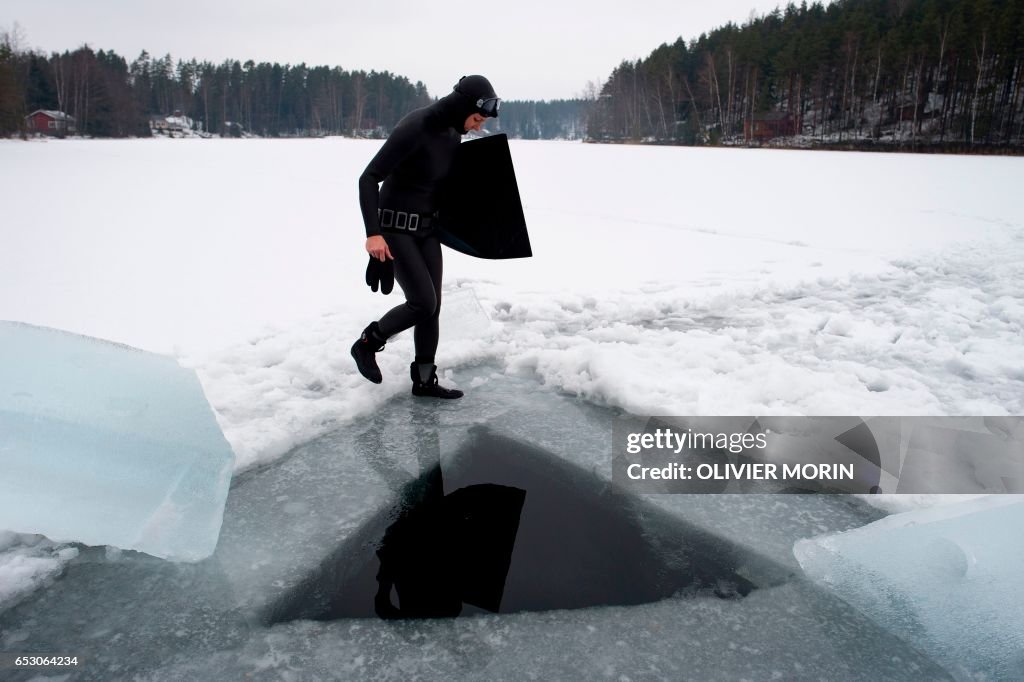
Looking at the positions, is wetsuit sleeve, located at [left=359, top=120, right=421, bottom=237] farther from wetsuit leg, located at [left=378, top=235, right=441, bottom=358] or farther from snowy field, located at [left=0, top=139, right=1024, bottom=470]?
snowy field, located at [left=0, top=139, right=1024, bottom=470]

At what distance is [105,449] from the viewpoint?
238 cm

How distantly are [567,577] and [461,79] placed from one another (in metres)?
2.57

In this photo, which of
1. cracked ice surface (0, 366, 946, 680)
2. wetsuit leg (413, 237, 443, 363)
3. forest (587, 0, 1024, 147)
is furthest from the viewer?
forest (587, 0, 1024, 147)

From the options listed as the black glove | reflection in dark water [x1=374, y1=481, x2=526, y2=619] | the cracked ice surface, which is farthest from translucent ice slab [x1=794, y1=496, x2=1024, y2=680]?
the black glove

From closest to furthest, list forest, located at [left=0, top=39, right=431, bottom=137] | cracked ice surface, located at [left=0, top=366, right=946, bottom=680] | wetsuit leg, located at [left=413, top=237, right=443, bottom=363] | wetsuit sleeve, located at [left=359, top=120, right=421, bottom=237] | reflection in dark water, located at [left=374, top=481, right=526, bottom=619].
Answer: cracked ice surface, located at [left=0, top=366, right=946, bottom=680]
reflection in dark water, located at [left=374, top=481, right=526, bottom=619]
wetsuit sleeve, located at [left=359, top=120, right=421, bottom=237]
wetsuit leg, located at [left=413, top=237, right=443, bottom=363]
forest, located at [left=0, top=39, right=431, bottom=137]

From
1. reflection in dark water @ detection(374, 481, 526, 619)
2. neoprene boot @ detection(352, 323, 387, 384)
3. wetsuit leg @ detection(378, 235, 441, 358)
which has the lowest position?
reflection in dark water @ detection(374, 481, 526, 619)

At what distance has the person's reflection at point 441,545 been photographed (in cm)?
214

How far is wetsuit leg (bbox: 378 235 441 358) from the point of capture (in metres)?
3.68

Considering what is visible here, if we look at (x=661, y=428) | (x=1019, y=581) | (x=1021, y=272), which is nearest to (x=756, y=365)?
(x=661, y=428)

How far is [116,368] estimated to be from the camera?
271cm

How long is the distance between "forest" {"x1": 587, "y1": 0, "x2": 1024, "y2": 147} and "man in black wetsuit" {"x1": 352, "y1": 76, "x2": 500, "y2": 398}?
51645 millimetres

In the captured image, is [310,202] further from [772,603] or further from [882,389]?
[772,603]

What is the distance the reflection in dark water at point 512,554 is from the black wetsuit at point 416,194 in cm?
106

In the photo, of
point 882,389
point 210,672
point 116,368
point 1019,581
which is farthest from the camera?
point 882,389
